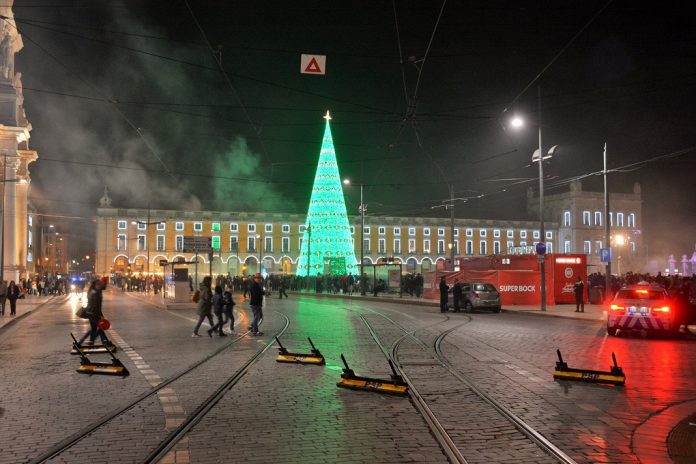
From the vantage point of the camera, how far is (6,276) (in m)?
51.3

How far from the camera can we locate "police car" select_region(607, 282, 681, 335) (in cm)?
1734

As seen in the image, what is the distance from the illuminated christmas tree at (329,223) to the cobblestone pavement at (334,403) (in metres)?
39.5

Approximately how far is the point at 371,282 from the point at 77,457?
5183 centimetres

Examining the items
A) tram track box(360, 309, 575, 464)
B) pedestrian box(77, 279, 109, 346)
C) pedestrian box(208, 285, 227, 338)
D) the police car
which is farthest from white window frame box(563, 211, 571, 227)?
pedestrian box(77, 279, 109, 346)

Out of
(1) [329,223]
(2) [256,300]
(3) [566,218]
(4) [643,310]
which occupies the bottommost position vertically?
(4) [643,310]

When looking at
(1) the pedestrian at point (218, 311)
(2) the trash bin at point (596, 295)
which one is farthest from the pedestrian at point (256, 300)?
(2) the trash bin at point (596, 295)

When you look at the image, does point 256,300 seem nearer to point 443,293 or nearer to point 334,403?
point 334,403

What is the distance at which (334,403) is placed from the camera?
855 cm

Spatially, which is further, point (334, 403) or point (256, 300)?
point (256, 300)

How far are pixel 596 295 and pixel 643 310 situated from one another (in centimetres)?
1832

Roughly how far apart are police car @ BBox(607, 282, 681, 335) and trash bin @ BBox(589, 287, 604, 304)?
55.4ft

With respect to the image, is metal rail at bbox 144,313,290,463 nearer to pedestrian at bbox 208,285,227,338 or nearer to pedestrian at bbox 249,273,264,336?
pedestrian at bbox 249,273,264,336

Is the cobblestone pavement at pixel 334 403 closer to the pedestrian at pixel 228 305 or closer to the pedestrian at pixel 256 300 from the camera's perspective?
the pedestrian at pixel 256 300

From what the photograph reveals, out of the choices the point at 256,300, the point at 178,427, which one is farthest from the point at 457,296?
the point at 178,427
